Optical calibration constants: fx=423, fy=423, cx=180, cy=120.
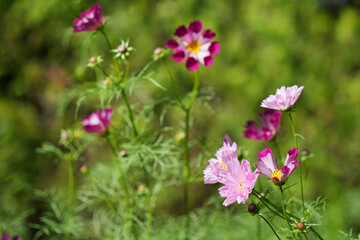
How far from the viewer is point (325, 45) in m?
1.92

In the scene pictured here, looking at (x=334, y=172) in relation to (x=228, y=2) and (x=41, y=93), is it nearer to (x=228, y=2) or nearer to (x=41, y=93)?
(x=228, y=2)

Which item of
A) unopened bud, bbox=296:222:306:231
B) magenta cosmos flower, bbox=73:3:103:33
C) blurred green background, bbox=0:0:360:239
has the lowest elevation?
unopened bud, bbox=296:222:306:231

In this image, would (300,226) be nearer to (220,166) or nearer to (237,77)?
(220,166)

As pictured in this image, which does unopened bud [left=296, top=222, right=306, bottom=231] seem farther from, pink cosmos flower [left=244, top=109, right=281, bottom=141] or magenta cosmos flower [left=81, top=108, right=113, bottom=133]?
magenta cosmos flower [left=81, top=108, right=113, bottom=133]

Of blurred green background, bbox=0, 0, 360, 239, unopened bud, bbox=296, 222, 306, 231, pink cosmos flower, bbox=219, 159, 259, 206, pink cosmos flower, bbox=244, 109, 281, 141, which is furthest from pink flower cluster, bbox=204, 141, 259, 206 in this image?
blurred green background, bbox=0, 0, 360, 239

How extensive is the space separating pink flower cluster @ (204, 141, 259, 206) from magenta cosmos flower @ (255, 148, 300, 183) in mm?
22

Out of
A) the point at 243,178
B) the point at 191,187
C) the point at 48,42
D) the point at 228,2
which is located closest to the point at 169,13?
the point at 228,2

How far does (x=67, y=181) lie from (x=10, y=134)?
357 mm

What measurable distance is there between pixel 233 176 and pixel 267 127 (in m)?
0.30

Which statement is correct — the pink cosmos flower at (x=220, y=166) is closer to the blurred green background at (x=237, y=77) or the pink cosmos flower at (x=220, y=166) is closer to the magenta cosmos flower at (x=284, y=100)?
the magenta cosmos flower at (x=284, y=100)

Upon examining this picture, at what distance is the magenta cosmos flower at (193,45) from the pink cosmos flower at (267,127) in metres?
0.18

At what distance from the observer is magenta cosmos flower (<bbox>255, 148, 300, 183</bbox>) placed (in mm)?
661

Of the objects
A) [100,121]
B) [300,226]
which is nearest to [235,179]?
[300,226]

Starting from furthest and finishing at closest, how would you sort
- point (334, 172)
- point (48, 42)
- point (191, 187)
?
point (48, 42) < point (191, 187) < point (334, 172)
